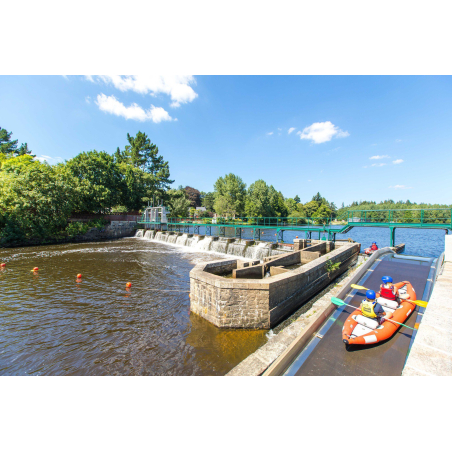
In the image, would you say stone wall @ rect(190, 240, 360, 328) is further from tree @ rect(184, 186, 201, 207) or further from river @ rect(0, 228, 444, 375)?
tree @ rect(184, 186, 201, 207)

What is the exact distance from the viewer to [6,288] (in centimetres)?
1040

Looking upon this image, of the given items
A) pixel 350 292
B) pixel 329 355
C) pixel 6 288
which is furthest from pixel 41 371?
pixel 350 292

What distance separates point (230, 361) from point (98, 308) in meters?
6.00

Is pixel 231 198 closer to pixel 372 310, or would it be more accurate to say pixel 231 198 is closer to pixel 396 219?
pixel 396 219

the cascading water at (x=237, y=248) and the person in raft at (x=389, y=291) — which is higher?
the person in raft at (x=389, y=291)

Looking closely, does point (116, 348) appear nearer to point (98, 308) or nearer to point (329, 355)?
point (98, 308)

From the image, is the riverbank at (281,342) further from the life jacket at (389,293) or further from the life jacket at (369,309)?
the life jacket at (389,293)

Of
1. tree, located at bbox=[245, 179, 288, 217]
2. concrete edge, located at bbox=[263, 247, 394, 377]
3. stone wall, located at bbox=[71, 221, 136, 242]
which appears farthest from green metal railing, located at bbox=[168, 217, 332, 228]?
tree, located at bbox=[245, 179, 288, 217]

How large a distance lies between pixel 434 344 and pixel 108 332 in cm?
794

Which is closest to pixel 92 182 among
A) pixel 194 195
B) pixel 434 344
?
pixel 434 344

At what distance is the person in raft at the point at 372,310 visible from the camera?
5.30 m

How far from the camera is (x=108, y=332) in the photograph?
21.3ft

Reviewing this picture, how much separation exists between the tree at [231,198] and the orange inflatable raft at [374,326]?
163 feet

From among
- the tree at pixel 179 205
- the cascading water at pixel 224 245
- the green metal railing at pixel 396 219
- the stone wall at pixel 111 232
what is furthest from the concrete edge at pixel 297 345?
the tree at pixel 179 205
